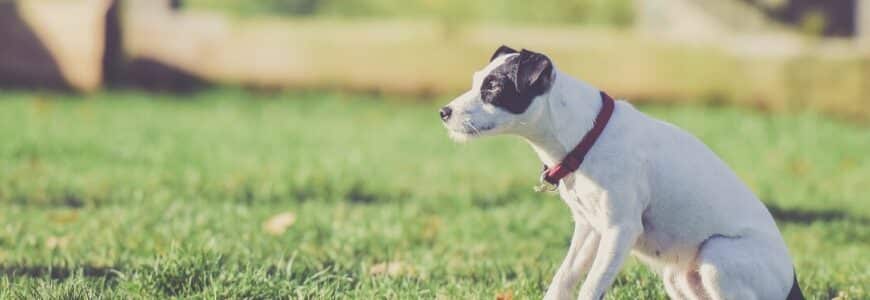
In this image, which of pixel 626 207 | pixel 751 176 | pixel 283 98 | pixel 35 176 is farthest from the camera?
pixel 283 98

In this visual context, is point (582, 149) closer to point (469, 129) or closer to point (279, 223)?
point (469, 129)

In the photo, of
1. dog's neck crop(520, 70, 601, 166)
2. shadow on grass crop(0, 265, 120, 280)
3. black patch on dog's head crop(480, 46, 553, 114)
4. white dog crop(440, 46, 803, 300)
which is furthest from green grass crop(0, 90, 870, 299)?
black patch on dog's head crop(480, 46, 553, 114)

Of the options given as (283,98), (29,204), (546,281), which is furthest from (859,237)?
(283,98)

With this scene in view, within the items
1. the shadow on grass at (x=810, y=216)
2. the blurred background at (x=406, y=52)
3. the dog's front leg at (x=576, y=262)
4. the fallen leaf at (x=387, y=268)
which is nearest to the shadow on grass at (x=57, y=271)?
the fallen leaf at (x=387, y=268)

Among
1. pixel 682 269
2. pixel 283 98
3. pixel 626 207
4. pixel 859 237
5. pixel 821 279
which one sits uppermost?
pixel 626 207

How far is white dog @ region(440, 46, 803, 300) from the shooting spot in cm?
340

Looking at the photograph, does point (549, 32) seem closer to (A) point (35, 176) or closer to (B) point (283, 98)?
(B) point (283, 98)

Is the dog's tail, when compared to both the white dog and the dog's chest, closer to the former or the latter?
the white dog

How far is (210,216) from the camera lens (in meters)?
5.51

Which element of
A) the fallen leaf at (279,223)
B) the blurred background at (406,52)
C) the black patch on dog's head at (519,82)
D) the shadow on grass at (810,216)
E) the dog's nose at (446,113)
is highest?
the black patch on dog's head at (519,82)

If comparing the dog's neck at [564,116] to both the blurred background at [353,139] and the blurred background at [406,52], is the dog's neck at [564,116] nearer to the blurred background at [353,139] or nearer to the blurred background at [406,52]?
the blurred background at [353,139]

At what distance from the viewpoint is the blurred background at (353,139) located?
14.7ft

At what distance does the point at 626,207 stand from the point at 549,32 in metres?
6.90

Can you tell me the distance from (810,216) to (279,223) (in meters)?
2.76
